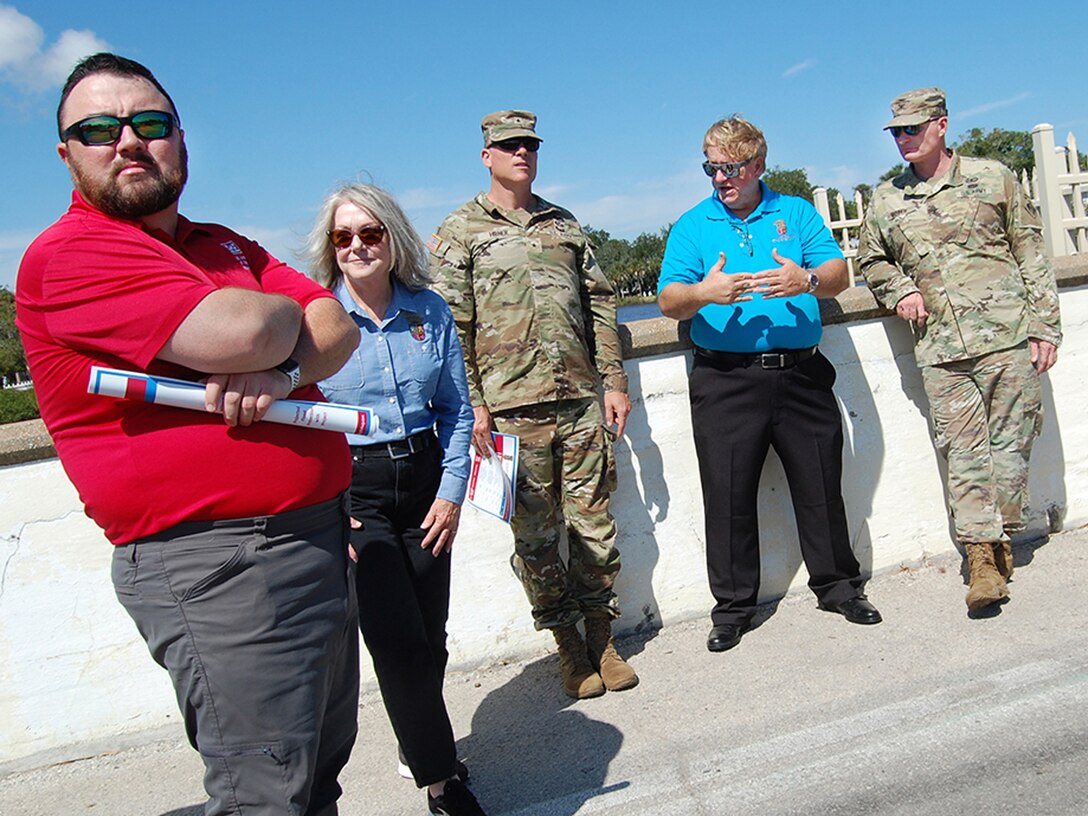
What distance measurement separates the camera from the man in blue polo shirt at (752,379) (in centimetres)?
428

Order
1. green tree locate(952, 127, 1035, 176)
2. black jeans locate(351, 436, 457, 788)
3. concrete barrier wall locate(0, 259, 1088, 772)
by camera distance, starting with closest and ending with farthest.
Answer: black jeans locate(351, 436, 457, 788) < concrete barrier wall locate(0, 259, 1088, 772) < green tree locate(952, 127, 1035, 176)

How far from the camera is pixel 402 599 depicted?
305 cm

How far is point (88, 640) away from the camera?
380 cm

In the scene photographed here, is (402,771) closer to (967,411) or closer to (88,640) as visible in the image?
(88,640)

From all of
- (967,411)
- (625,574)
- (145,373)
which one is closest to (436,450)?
(145,373)

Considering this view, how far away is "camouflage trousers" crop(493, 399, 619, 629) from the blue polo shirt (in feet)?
2.29

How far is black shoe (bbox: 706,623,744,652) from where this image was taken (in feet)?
14.0

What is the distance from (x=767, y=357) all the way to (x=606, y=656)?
4.80ft

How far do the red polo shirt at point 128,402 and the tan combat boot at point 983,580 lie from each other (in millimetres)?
3269

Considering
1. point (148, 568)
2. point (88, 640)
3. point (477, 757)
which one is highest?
point (148, 568)

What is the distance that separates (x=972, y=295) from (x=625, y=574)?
2049mm

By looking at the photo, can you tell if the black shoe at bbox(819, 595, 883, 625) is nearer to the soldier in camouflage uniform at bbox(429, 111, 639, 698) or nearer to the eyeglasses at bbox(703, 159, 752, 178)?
the soldier in camouflage uniform at bbox(429, 111, 639, 698)

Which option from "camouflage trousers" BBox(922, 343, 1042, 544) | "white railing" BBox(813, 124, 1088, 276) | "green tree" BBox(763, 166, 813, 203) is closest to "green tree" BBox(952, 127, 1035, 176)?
"green tree" BBox(763, 166, 813, 203)

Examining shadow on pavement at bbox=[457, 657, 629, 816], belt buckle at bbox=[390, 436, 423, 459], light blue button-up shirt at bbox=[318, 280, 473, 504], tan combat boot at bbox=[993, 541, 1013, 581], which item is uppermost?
light blue button-up shirt at bbox=[318, 280, 473, 504]
